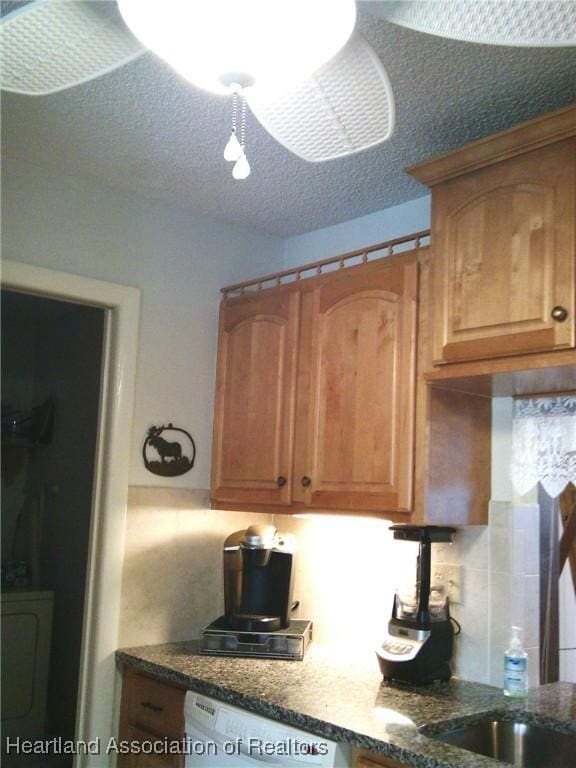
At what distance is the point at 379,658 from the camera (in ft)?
7.29

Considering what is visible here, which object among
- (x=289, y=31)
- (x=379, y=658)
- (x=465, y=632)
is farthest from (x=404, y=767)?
(x=289, y=31)

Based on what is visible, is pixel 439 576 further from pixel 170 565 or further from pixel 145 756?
pixel 145 756

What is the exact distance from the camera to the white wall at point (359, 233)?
2.69 meters

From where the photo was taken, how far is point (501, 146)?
6.29ft

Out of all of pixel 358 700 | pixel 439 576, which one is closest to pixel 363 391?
pixel 439 576

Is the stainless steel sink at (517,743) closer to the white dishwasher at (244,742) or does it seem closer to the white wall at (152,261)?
the white dishwasher at (244,742)

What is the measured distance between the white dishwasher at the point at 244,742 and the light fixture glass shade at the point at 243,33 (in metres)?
1.50

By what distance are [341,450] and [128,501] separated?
2.63 ft

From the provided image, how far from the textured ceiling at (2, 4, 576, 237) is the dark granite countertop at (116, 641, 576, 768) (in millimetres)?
1599

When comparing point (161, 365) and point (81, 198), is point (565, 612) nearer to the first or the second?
point (161, 365)

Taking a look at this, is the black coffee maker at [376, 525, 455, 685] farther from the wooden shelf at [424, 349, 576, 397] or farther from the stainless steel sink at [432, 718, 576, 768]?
the wooden shelf at [424, 349, 576, 397]

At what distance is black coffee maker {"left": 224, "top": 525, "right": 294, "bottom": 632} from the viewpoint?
2588 mm

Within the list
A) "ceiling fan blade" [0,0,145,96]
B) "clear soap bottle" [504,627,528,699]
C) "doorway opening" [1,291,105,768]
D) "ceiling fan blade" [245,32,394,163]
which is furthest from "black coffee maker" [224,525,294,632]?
"ceiling fan blade" [0,0,145,96]

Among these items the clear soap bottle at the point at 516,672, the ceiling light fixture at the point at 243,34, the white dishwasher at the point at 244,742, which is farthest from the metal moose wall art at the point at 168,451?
the ceiling light fixture at the point at 243,34
